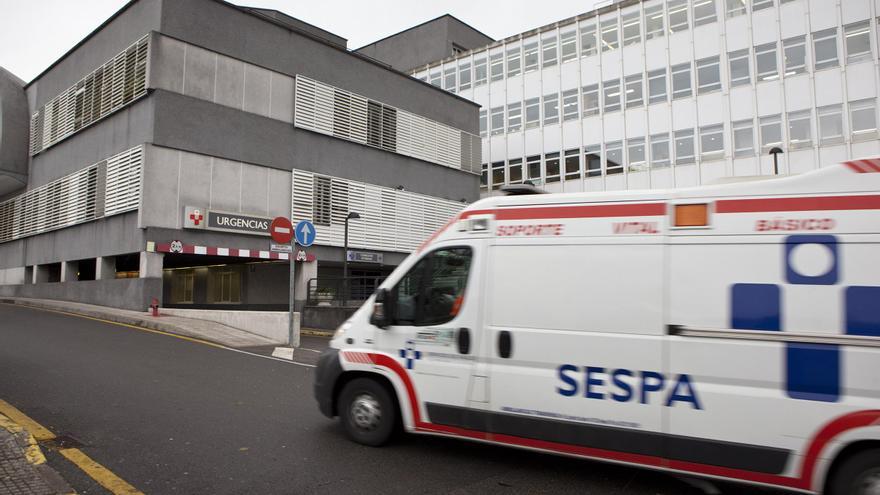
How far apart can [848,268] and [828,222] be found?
31cm

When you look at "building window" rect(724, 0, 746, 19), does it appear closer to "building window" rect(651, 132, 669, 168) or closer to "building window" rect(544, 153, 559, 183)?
"building window" rect(651, 132, 669, 168)

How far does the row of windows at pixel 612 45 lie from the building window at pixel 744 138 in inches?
81.8

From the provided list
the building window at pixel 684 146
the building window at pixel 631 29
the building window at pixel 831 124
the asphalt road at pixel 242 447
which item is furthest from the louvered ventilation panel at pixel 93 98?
the building window at pixel 831 124

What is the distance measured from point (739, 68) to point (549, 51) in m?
10.7

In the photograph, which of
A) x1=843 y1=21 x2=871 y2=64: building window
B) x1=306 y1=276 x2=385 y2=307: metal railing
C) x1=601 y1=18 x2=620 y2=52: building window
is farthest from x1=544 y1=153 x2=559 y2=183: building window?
x1=306 y1=276 x2=385 y2=307: metal railing

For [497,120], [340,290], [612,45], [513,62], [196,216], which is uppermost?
[513,62]

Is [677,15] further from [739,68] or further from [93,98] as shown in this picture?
[93,98]

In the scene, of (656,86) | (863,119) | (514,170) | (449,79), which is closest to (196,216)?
(514,170)

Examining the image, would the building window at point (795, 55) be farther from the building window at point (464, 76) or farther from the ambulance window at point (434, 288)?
the ambulance window at point (434, 288)

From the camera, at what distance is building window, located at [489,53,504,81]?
3678 cm

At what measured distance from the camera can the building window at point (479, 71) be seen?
37.7m

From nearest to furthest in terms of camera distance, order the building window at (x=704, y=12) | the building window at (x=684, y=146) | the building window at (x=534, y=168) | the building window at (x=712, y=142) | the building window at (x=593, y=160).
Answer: the building window at (x=712, y=142) → the building window at (x=704, y=12) → the building window at (x=684, y=146) → the building window at (x=593, y=160) → the building window at (x=534, y=168)

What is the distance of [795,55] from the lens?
2728 cm

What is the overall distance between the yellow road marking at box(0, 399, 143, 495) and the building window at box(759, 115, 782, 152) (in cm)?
3037
